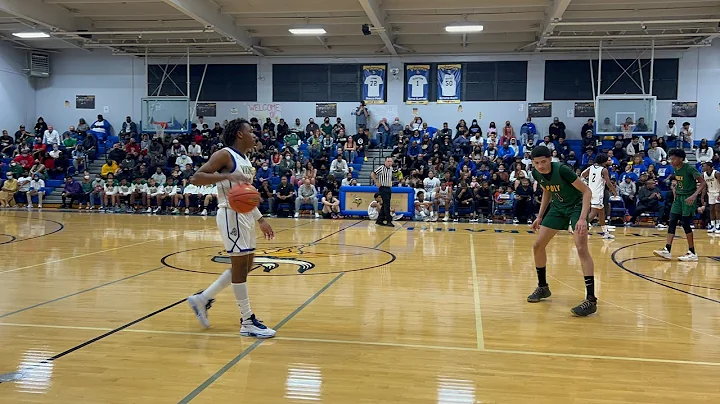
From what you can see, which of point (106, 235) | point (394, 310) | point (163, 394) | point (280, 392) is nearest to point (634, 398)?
point (280, 392)

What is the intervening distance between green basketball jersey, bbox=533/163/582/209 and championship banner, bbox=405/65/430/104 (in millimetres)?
17974

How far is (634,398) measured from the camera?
331cm

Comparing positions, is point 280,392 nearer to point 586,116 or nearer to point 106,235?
point 106,235

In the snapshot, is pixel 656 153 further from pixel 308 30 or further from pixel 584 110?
pixel 308 30

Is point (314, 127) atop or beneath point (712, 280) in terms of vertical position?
atop

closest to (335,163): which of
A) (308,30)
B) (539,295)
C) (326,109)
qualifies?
(308,30)

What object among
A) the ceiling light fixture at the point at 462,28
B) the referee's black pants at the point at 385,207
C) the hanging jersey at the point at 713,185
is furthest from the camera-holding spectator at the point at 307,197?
the hanging jersey at the point at 713,185

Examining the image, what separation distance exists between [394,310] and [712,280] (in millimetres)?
4679

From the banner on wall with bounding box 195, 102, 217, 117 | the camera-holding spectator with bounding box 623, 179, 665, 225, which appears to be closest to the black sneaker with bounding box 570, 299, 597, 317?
the camera-holding spectator with bounding box 623, 179, 665, 225

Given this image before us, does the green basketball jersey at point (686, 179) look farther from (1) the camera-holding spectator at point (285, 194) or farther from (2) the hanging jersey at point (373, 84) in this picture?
(2) the hanging jersey at point (373, 84)

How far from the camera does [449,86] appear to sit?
75.7 ft

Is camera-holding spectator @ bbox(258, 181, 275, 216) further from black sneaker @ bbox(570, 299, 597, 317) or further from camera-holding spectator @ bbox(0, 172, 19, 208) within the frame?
black sneaker @ bbox(570, 299, 597, 317)

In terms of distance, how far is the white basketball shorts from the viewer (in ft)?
14.5

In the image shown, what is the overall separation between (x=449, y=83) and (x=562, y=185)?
18.2 metres
